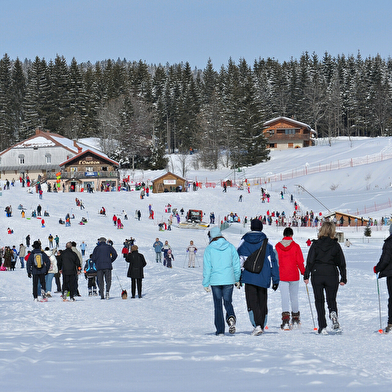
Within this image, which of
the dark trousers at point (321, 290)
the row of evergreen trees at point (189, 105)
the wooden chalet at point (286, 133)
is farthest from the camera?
the wooden chalet at point (286, 133)

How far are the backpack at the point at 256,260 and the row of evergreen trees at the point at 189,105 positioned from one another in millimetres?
66661

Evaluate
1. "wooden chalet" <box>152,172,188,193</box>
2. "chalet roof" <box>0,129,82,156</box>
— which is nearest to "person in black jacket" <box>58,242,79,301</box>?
"wooden chalet" <box>152,172,188,193</box>

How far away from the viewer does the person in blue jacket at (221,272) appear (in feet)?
22.4

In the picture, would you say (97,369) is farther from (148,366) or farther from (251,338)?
(251,338)

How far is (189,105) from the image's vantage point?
8950 cm

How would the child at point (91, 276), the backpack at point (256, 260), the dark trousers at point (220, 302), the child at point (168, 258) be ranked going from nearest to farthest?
the backpack at point (256, 260)
the dark trousers at point (220, 302)
the child at point (91, 276)
the child at point (168, 258)

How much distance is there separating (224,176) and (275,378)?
2543 inches

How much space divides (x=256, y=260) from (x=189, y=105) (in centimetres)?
8420

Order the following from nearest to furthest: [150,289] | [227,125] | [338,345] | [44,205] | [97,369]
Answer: [97,369]
[338,345]
[150,289]
[44,205]
[227,125]

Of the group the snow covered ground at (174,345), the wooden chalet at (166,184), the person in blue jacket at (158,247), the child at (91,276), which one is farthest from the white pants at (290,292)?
the wooden chalet at (166,184)

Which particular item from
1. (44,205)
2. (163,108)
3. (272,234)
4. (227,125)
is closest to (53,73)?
(163,108)

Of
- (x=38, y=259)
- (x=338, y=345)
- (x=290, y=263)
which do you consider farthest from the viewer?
(x=38, y=259)

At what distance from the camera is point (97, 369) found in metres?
4.66

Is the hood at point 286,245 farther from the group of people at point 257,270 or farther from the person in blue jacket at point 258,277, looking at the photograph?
the person in blue jacket at point 258,277
